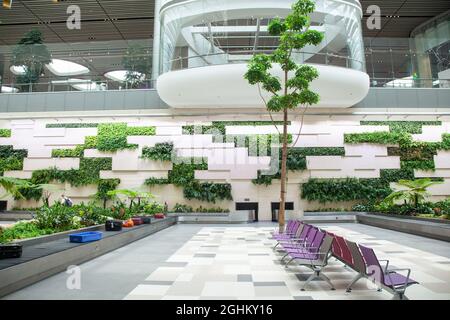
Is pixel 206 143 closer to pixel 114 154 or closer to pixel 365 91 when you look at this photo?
pixel 114 154

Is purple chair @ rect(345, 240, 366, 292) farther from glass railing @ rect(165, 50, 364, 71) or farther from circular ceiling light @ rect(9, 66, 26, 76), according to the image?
circular ceiling light @ rect(9, 66, 26, 76)

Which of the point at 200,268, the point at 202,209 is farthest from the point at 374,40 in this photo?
the point at 200,268

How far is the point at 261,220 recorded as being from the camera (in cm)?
1773

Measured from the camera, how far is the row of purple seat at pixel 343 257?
151 inches

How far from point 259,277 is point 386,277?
1.97 m

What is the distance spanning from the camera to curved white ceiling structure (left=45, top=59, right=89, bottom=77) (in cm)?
1831

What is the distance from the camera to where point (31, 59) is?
18.4 m

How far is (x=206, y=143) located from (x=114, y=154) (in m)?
5.33

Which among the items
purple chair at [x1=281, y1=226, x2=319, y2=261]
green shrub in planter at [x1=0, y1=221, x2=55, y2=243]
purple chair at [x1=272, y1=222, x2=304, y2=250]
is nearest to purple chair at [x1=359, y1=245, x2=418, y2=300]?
purple chair at [x1=281, y1=226, x2=319, y2=261]

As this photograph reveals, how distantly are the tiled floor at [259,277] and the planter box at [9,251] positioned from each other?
198cm

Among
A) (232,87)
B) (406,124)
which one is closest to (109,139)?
(232,87)

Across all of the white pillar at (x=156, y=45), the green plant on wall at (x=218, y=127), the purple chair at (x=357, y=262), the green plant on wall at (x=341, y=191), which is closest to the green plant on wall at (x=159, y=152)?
the green plant on wall at (x=218, y=127)

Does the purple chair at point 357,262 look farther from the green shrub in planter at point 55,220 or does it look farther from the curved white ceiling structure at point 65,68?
the curved white ceiling structure at point 65,68
